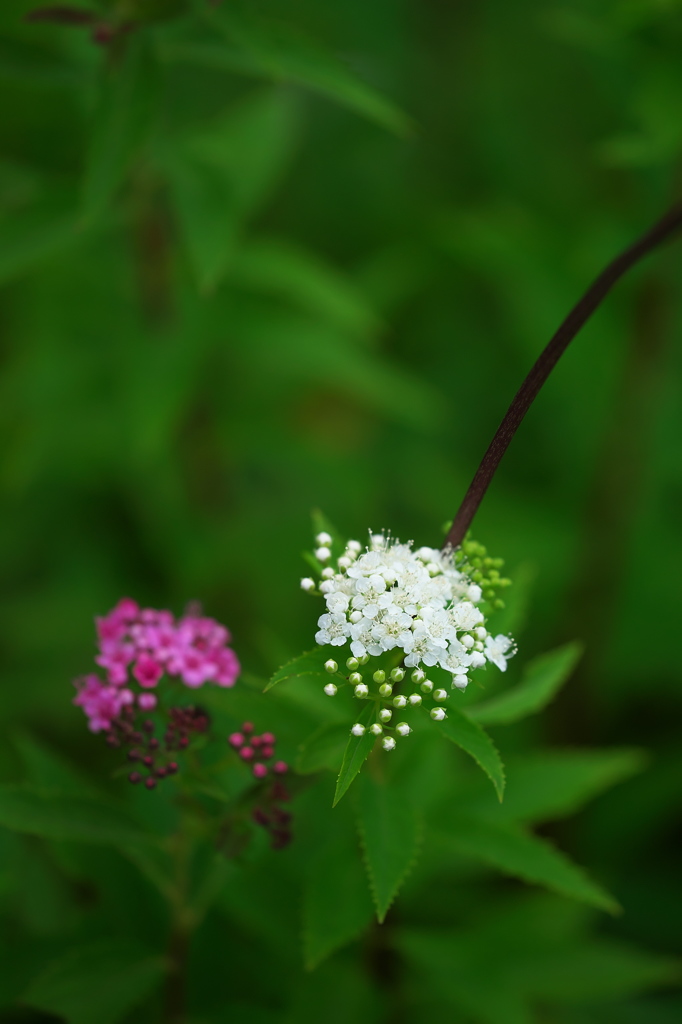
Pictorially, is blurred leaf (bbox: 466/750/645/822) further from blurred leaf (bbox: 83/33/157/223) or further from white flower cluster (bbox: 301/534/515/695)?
blurred leaf (bbox: 83/33/157/223)

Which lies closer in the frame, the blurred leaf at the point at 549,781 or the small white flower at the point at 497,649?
the small white flower at the point at 497,649

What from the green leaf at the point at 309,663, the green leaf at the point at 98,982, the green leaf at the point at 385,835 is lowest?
the green leaf at the point at 98,982

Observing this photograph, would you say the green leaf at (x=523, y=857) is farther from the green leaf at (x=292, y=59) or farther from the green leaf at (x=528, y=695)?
the green leaf at (x=292, y=59)

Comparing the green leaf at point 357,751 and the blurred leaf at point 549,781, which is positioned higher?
the green leaf at point 357,751

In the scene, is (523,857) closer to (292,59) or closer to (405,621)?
(405,621)

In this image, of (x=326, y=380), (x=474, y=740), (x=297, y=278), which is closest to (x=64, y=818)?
(x=474, y=740)

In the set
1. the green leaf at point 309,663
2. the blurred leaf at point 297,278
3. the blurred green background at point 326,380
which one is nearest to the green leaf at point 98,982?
the blurred green background at point 326,380
